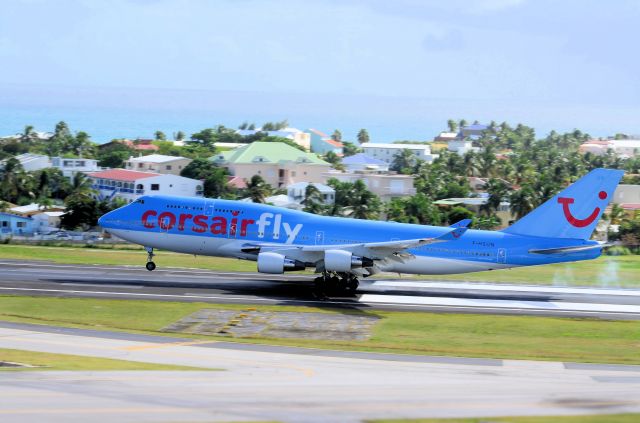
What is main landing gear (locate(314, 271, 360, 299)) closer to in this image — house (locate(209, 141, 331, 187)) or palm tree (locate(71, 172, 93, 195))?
palm tree (locate(71, 172, 93, 195))

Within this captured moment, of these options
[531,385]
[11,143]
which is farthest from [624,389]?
[11,143]

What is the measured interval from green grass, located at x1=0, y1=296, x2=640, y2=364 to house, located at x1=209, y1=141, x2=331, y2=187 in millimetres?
99928

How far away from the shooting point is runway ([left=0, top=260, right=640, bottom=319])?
44.0 m

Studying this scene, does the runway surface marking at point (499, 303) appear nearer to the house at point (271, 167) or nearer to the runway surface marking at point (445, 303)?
the runway surface marking at point (445, 303)

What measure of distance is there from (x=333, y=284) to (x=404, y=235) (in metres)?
4.73

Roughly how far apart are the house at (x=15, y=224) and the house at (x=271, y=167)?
50385 mm

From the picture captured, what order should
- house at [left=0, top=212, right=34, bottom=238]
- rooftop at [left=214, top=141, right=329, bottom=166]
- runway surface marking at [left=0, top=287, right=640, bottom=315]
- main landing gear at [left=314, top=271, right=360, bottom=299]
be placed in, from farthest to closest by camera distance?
1. rooftop at [left=214, top=141, right=329, bottom=166]
2. house at [left=0, top=212, right=34, bottom=238]
3. main landing gear at [left=314, top=271, right=360, bottom=299]
4. runway surface marking at [left=0, top=287, right=640, bottom=315]

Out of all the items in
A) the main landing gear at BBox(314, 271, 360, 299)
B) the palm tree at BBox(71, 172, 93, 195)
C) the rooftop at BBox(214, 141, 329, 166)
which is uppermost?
the rooftop at BBox(214, 141, 329, 166)

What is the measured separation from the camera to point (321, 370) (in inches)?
1096

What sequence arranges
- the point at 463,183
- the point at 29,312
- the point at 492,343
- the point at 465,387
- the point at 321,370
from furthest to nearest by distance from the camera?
1. the point at 463,183
2. the point at 29,312
3. the point at 492,343
4. the point at 321,370
5. the point at 465,387

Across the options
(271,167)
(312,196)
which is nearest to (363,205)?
(312,196)

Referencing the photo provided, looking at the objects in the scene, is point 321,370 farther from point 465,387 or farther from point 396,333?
point 396,333

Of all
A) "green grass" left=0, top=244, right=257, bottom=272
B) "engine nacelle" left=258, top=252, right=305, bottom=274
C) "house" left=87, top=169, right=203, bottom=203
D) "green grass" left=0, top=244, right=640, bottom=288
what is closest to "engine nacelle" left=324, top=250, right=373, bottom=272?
"engine nacelle" left=258, top=252, right=305, bottom=274

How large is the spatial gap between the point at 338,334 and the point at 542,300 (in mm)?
16074
